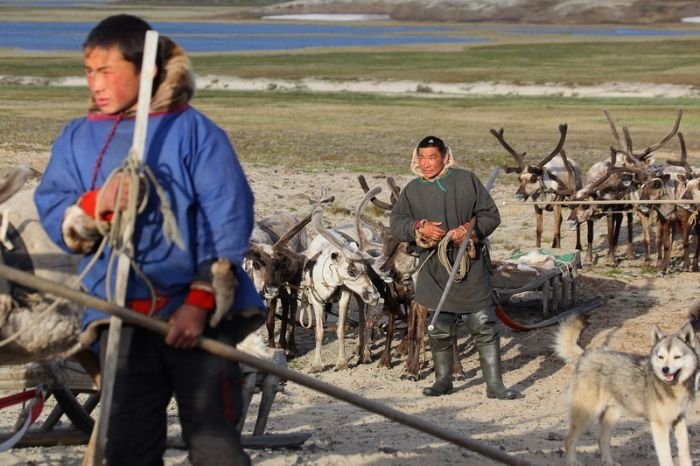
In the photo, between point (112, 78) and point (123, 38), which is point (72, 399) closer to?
point (112, 78)

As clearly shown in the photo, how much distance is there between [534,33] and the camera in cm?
11119

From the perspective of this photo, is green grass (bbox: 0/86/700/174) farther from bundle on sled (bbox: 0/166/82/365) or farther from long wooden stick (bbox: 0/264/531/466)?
long wooden stick (bbox: 0/264/531/466)

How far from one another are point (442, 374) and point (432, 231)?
1300 mm

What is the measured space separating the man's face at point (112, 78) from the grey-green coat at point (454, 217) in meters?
6.08

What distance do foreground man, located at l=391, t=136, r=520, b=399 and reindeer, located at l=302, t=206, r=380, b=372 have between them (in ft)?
4.09

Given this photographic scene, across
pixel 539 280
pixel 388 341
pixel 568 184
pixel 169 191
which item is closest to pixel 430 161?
pixel 388 341

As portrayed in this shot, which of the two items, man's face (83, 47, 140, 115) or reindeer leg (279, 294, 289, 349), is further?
reindeer leg (279, 294, 289, 349)

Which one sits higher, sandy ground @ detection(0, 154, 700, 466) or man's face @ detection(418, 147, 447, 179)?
man's face @ detection(418, 147, 447, 179)

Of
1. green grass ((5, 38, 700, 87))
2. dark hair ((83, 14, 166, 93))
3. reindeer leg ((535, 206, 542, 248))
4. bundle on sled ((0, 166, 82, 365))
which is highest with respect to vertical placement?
dark hair ((83, 14, 166, 93))

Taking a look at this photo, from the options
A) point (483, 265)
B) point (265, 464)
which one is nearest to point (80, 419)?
point (265, 464)

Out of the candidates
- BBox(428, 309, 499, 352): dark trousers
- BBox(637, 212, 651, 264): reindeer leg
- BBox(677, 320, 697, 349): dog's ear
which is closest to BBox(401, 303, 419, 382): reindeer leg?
BBox(428, 309, 499, 352): dark trousers

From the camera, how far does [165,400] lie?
4.96 metres

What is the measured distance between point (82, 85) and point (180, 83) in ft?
167

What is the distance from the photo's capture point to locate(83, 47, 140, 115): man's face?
4828mm
